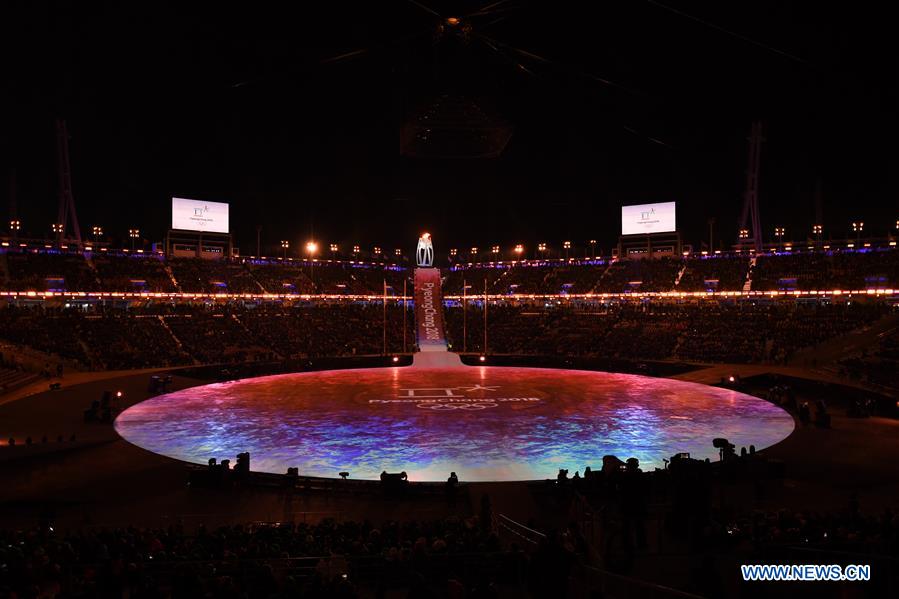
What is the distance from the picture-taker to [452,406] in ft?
110

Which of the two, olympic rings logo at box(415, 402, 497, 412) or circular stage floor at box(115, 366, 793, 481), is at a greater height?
circular stage floor at box(115, 366, 793, 481)

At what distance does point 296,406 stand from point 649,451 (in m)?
19.7

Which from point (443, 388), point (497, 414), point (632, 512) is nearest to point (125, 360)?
point (443, 388)

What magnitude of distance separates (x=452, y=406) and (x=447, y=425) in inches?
211

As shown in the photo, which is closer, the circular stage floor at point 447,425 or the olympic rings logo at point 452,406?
the circular stage floor at point 447,425

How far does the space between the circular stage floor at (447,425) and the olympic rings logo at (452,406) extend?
0.06 metres

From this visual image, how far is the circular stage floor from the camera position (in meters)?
21.5

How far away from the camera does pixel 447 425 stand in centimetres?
2811

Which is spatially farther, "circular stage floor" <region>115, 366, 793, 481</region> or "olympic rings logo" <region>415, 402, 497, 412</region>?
"olympic rings logo" <region>415, 402, 497, 412</region>

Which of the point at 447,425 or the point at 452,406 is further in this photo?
the point at 452,406

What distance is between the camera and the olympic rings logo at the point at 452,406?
32.7 metres

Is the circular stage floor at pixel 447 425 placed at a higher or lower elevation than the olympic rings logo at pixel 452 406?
higher

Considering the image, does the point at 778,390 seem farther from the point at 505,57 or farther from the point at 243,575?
the point at 243,575

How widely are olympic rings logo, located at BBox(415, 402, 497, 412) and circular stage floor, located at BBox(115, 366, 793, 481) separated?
2.3 inches
